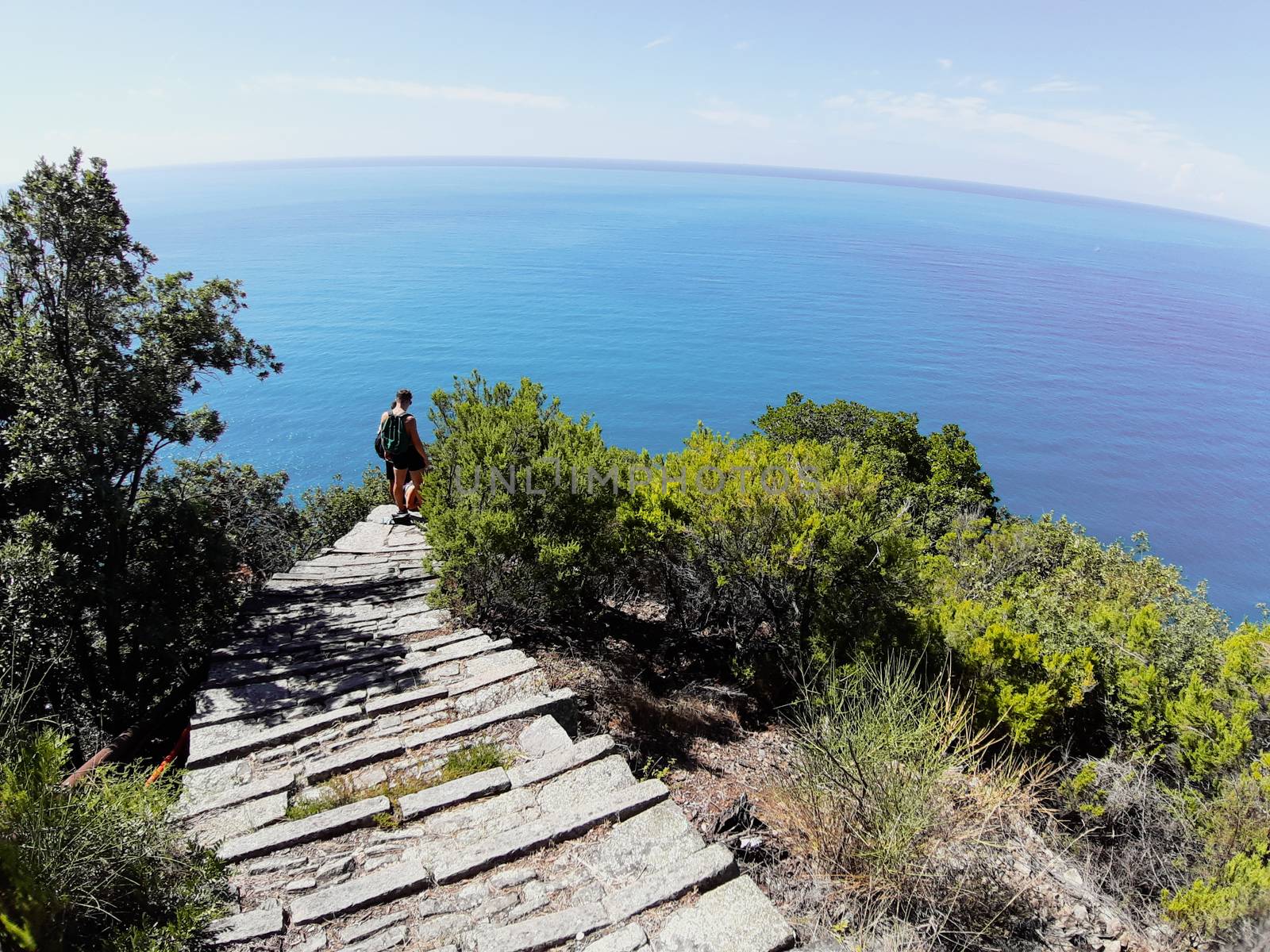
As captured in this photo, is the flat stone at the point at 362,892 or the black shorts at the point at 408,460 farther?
the black shorts at the point at 408,460

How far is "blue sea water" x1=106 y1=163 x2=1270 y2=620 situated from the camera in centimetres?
3766

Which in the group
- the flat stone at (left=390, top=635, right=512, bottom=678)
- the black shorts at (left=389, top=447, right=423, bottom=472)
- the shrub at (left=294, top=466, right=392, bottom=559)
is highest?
the black shorts at (left=389, top=447, right=423, bottom=472)

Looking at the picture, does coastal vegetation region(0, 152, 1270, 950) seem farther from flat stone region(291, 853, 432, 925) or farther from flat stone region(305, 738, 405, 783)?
flat stone region(305, 738, 405, 783)

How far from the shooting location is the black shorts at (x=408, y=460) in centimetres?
818

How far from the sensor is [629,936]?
2748mm

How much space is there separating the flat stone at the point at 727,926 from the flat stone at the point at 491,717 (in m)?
1.75

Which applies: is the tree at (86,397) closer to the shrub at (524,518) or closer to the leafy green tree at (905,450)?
the shrub at (524,518)

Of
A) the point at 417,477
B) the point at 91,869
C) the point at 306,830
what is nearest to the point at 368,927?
the point at 306,830

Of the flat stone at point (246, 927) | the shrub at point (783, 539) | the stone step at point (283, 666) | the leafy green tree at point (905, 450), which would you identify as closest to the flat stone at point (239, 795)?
the flat stone at point (246, 927)

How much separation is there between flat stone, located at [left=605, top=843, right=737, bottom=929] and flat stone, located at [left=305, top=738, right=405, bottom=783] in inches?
68.8

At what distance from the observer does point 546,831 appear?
3.32 metres

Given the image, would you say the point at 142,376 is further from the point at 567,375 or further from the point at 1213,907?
the point at 567,375

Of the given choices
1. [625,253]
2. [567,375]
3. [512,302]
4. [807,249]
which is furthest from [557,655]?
[807,249]

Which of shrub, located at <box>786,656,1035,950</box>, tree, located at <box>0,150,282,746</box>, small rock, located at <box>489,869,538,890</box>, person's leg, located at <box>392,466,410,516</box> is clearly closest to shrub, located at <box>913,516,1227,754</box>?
shrub, located at <box>786,656,1035,950</box>
